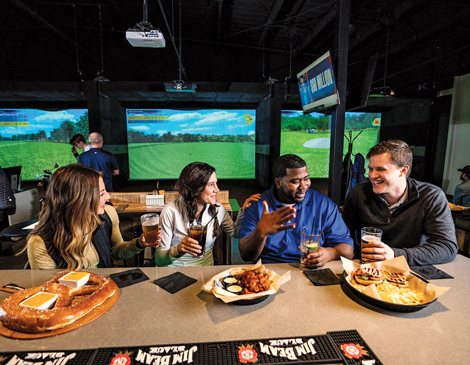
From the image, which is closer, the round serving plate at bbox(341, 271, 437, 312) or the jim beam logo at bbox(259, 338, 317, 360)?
the jim beam logo at bbox(259, 338, 317, 360)

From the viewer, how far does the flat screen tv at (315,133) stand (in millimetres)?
9258

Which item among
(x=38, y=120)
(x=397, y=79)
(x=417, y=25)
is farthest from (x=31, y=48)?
(x=397, y=79)

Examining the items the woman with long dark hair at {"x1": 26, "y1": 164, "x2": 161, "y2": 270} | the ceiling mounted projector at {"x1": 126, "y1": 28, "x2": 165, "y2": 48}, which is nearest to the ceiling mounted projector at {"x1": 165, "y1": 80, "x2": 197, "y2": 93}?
the ceiling mounted projector at {"x1": 126, "y1": 28, "x2": 165, "y2": 48}

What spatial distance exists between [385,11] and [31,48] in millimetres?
8930

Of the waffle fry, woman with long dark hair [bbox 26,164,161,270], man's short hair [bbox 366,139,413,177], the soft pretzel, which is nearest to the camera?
the soft pretzel

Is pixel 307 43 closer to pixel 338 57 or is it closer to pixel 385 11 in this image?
pixel 385 11

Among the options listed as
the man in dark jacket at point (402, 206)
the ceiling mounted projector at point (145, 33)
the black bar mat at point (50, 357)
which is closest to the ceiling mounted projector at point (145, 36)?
the ceiling mounted projector at point (145, 33)

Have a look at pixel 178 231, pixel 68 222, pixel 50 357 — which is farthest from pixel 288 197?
pixel 50 357

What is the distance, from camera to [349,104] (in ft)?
9.55

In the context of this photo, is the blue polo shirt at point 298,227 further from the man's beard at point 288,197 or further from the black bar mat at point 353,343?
the black bar mat at point 353,343

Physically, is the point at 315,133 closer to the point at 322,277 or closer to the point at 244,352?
the point at 322,277

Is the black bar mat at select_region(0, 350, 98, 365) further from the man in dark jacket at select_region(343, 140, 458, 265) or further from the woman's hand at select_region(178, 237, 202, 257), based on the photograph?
the man in dark jacket at select_region(343, 140, 458, 265)

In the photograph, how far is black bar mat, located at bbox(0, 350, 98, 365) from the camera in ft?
2.66

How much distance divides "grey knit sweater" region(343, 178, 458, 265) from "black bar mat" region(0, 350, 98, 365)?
59.9 inches
